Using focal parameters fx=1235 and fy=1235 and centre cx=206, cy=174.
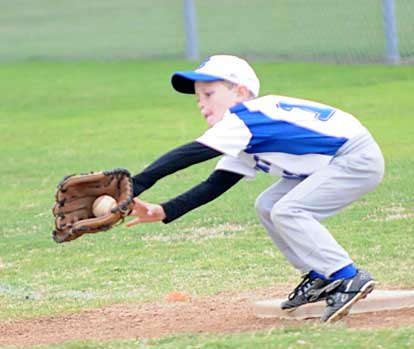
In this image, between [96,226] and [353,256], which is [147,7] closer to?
[353,256]

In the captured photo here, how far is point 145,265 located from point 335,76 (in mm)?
10941

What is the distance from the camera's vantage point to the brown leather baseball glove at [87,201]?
582 centimetres

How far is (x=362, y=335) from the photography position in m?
5.56

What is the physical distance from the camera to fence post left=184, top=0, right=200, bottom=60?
2219cm

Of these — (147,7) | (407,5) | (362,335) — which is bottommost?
(147,7)

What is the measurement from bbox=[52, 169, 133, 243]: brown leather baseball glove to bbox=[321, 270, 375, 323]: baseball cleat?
3.76 ft

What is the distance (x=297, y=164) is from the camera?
20.0ft

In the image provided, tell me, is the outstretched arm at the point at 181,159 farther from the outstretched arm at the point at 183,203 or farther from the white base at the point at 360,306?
the white base at the point at 360,306

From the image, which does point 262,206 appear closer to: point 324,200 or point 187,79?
point 324,200

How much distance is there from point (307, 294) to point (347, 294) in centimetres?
45

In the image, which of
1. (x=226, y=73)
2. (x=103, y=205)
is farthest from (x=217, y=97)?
(x=103, y=205)

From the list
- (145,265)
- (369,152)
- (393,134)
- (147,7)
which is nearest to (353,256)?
(145,265)

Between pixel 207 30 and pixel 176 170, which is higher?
pixel 176 170

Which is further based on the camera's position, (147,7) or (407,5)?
(147,7)
